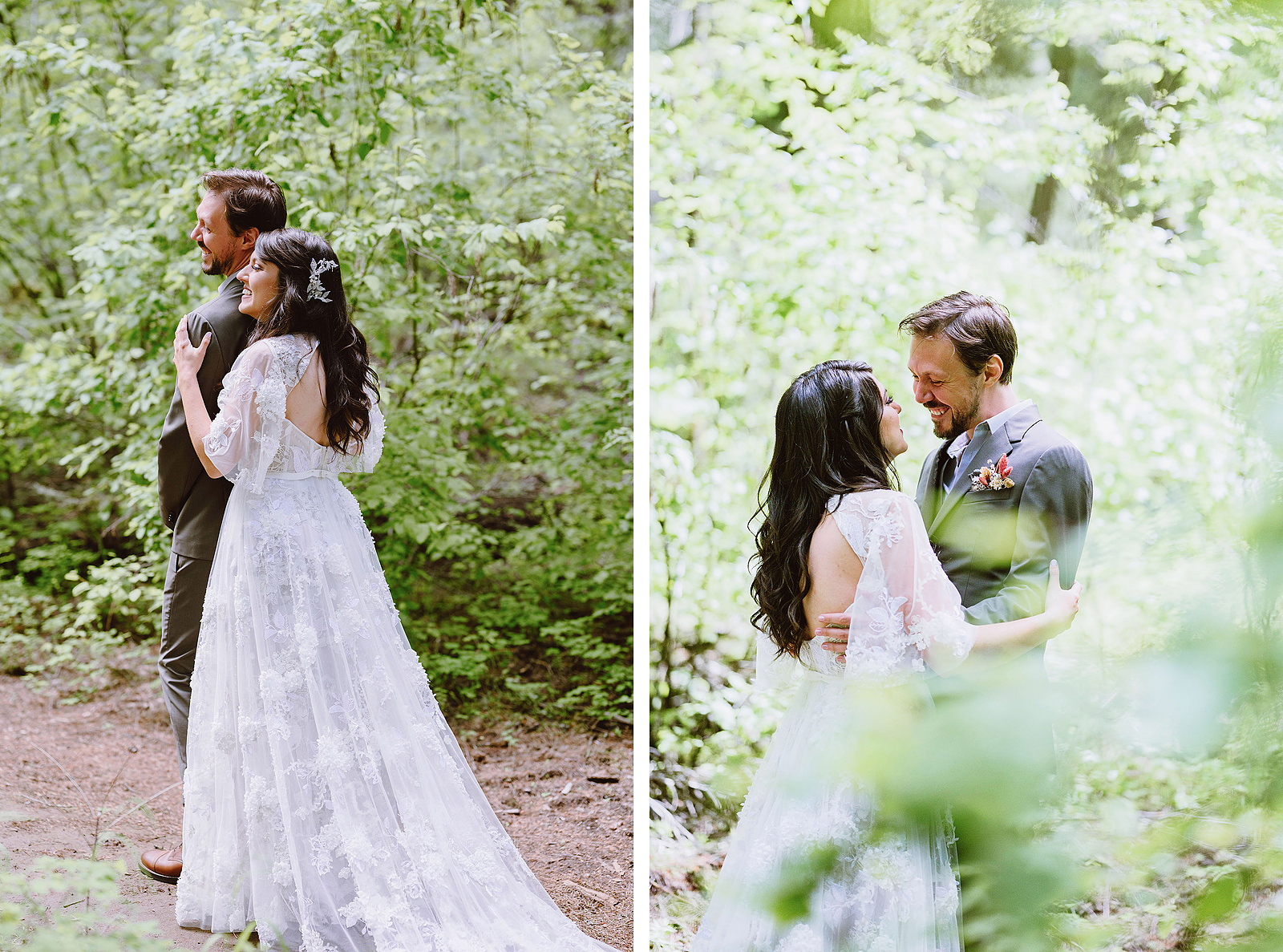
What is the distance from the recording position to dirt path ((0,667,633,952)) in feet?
8.71

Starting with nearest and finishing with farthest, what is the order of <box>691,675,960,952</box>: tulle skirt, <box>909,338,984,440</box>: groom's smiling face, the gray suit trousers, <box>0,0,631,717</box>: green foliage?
<box>691,675,960,952</box>: tulle skirt → <box>909,338,984,440</box>: groom's smiling face → the gray suit trousers → <box>0,0,631,717</box>: green foliage

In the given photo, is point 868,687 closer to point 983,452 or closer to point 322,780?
point 983,452

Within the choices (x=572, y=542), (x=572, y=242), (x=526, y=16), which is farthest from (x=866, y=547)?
(x=526, y=16)

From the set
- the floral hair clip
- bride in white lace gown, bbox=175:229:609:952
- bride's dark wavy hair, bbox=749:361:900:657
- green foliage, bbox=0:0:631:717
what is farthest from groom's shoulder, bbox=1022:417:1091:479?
green foliage, bbox=0:0:631:717

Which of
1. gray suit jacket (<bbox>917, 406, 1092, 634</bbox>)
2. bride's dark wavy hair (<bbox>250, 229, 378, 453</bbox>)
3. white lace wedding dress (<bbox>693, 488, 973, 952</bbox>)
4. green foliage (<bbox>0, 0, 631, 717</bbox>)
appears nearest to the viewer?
white lace wedding dress (<bbox>693, 488, 973, 952</bbox>)

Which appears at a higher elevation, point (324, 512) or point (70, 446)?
point (324, 512)

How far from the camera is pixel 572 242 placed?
13.9 feet

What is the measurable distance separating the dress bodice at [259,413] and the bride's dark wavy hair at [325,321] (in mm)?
39

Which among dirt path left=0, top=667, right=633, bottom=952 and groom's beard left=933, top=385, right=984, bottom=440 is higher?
groom's beard left=933, top=385, right=984, bottom=440

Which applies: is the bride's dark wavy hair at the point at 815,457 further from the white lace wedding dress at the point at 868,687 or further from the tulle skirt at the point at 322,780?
the tulle skirt at the point at 322,780

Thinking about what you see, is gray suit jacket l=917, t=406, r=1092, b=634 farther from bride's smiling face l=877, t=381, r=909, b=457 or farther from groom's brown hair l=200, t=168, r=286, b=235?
groom's brown hair l=200, t=168, r=286, b=235

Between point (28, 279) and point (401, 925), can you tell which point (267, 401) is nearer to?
point (401, 925)

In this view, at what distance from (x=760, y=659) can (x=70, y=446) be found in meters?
4.88

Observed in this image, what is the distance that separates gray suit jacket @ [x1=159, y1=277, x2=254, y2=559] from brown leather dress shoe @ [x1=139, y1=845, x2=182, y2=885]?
81 centimetres
